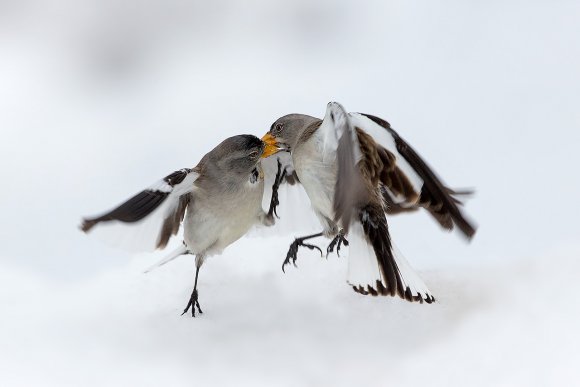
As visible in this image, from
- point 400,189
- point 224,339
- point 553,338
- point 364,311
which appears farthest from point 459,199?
point 224,339

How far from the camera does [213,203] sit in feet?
12.0

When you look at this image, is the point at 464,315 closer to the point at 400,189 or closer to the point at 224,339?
the point at 400,189

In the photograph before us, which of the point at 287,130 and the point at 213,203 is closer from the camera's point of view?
the point at 213,203

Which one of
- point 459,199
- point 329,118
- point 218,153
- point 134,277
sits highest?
point 329,118

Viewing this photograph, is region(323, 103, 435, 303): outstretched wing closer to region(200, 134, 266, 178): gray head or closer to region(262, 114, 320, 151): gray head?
region(200, 134, 266, 178): gray head

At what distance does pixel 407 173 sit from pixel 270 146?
84 cm

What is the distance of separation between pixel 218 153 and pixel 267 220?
17.3 inches

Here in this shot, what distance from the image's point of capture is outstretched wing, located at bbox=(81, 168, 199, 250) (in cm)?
336

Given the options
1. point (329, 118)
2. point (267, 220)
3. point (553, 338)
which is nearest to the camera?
point (553, 338)

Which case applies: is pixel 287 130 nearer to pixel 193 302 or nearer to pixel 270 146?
pixel 270 146

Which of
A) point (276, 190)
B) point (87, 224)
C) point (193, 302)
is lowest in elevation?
point (193, 302)

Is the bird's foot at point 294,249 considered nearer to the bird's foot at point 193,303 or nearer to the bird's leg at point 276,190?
the bird's leg at point 276,190

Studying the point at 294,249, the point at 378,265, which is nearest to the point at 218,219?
the point at 294,249

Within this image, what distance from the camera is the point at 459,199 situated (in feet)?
11.7
